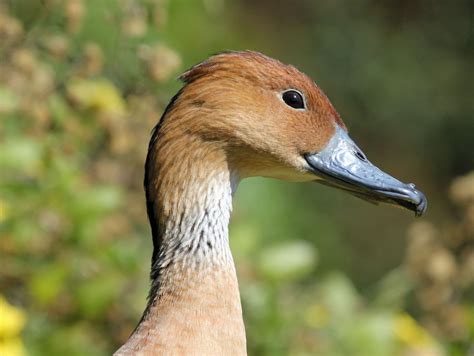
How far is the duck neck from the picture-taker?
8.59 feet

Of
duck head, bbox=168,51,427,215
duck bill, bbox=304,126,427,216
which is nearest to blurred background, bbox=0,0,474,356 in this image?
duck head, bbox=168,51,427,215

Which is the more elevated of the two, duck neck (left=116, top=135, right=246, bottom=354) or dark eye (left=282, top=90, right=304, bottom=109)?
dark eye (left=282, top=90, right=304, bottom=109)

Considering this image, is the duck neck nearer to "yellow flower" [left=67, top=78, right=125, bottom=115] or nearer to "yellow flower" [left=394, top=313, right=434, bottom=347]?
"yellow flower" [left=67, top=78, right=125, bottom=115]

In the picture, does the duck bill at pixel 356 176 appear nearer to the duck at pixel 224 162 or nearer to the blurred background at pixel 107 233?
the duck at pixel 224 162

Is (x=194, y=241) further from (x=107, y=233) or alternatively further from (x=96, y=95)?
(x=107, y=233)

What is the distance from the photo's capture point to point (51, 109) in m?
3.42

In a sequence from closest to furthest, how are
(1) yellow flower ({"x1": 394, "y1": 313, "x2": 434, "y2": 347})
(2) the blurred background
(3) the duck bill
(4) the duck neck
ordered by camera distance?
(4) the duck neck < (3) the duck bill < (2) the blurred background < (1) yellow flower ({"x1": 394, "y1": 313, "x2": 434, "y2": 347})

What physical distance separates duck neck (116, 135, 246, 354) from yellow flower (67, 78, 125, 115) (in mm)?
760

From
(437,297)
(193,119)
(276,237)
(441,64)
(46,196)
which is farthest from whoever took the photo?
(441,64)

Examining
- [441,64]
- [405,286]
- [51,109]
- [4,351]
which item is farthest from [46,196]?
[441,64]

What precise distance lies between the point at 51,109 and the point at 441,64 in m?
5.02

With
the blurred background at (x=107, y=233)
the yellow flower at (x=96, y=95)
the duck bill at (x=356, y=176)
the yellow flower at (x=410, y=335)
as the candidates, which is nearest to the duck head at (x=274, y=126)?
the duck bill at (x=356, y=176)

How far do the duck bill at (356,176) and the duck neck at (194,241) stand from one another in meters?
0.23

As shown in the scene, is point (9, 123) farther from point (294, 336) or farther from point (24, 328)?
point (294, 336)
